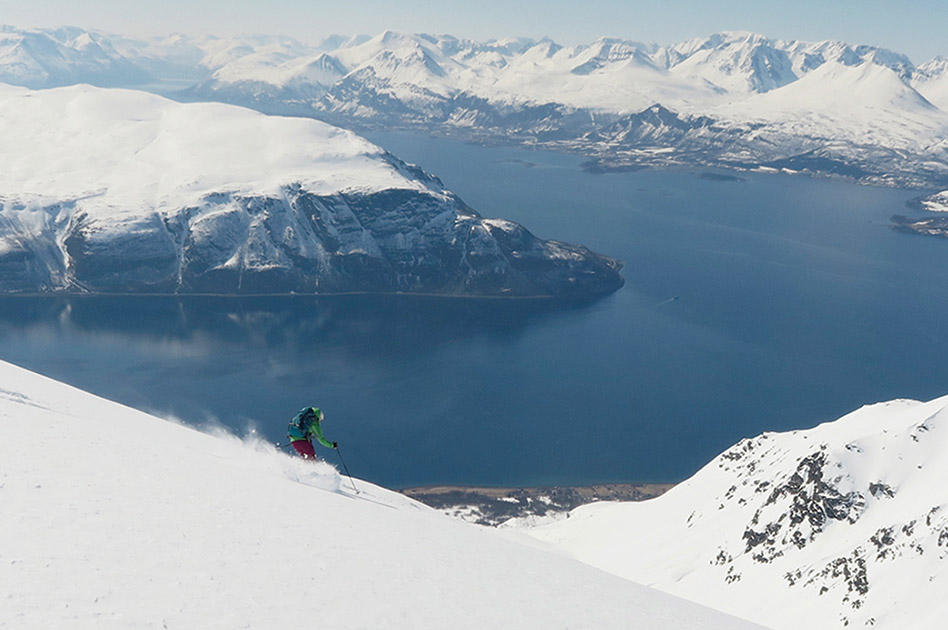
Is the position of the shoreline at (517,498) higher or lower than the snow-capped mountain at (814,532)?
lower

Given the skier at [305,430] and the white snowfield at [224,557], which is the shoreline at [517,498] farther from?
the white snowfield at [224,557]

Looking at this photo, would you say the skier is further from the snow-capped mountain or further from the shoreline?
the shoreline

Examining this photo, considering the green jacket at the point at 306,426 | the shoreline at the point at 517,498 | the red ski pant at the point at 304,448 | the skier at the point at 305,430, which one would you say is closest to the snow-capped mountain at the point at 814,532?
the shoreline at the point at 517,498

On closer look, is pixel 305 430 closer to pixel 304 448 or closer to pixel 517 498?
pixel 304 448

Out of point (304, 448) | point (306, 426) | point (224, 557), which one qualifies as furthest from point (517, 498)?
point (224, 557)

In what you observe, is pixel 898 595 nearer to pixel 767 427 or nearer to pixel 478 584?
pixel 478 584

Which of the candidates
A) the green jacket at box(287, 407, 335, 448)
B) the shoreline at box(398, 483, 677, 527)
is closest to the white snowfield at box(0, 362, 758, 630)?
the green jacket at box(287, 407, 335, 448)
